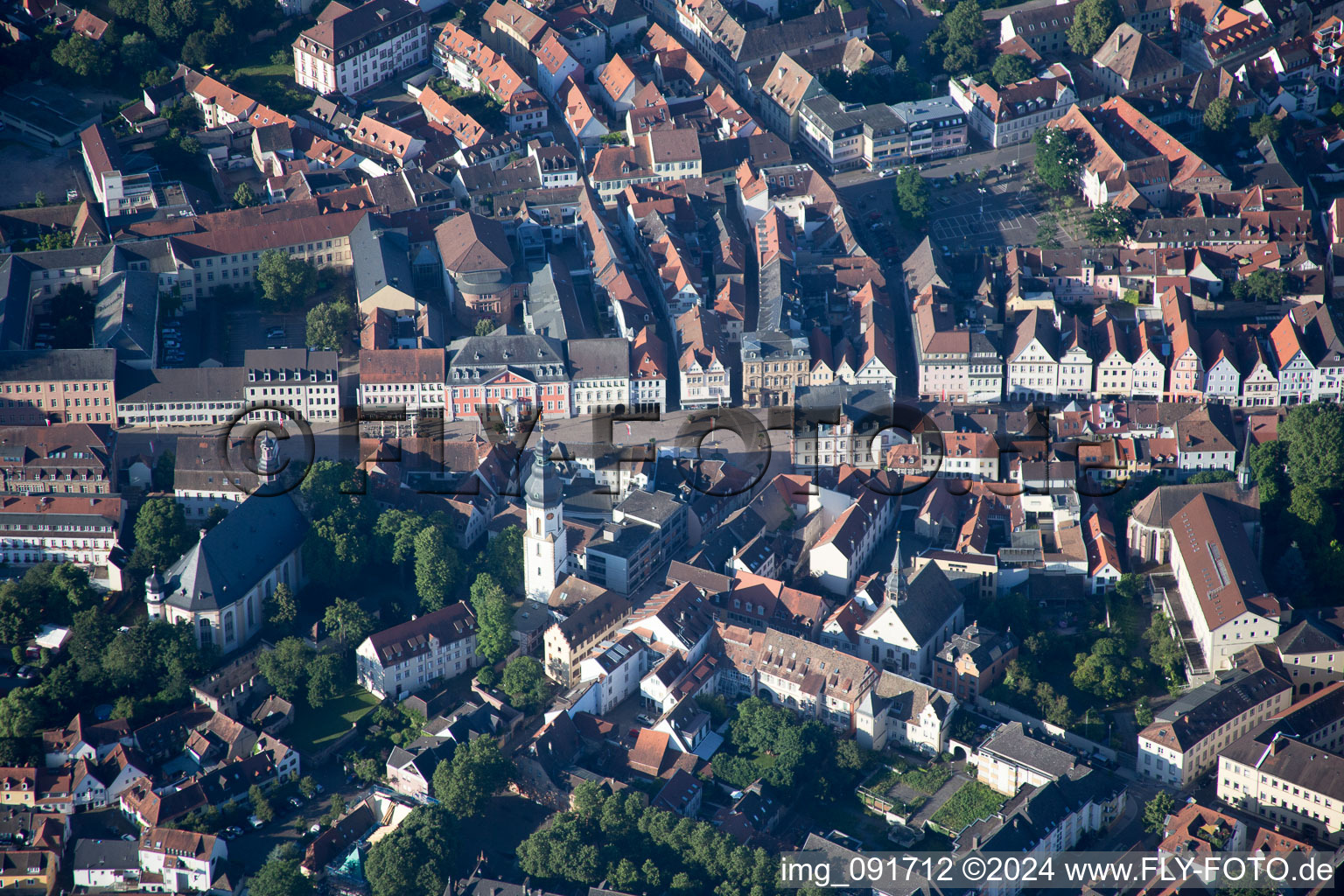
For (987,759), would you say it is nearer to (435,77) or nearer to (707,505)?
(707,505)

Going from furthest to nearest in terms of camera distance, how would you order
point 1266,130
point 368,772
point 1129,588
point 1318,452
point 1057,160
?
point 1266,130
point 1057,160
point 1318,452
point 1129,588
point 368,772

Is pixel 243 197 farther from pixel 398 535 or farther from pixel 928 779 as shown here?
pixel 928 779

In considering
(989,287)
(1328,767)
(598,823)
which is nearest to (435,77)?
(989,287)

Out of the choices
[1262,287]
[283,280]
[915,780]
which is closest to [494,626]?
[915,780]

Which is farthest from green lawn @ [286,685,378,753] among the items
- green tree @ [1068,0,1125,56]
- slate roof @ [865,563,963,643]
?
green tree @ [1068,0,1125,56]

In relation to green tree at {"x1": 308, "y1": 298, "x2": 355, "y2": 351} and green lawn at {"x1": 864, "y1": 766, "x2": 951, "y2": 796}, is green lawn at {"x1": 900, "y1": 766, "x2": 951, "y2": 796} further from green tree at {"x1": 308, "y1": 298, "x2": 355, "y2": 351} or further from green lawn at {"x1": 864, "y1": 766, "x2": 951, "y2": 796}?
green tree at {"x1": 308, "y1": 298, "x2": 355, "y2": 351}
